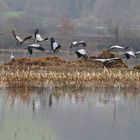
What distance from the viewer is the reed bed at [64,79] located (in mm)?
21344

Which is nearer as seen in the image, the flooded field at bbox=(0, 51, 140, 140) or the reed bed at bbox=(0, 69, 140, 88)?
the flooded field at bbox=(0, 51, 140, 140)

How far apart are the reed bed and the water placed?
0.37 meters

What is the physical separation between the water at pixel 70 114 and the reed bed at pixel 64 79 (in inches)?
14.7

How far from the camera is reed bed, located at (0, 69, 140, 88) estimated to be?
70.0 feet

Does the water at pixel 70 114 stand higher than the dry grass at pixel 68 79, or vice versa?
the dry grass at pixel 68 79

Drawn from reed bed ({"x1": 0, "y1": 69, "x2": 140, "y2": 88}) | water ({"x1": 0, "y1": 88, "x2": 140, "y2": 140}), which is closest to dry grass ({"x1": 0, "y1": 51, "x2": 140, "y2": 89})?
reed bed ({"x1": 0, "y1": 69, "x2": 140, "y2": 88})

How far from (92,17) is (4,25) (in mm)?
25027

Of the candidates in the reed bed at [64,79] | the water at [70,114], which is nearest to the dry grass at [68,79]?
the reed bed at [64,79]

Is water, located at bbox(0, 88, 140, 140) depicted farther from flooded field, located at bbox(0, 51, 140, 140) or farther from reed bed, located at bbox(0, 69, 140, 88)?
reed bed, located at bbox(0, 69, 140, 88)

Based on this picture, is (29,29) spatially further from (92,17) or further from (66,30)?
(92,17)

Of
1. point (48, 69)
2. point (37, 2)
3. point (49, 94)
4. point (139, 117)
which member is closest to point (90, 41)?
point (48, 69)

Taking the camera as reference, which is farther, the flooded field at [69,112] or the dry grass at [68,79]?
the dry grass at [68,79]

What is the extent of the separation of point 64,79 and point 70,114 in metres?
4.97

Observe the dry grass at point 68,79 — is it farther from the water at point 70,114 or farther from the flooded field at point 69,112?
the water at point 70,114
